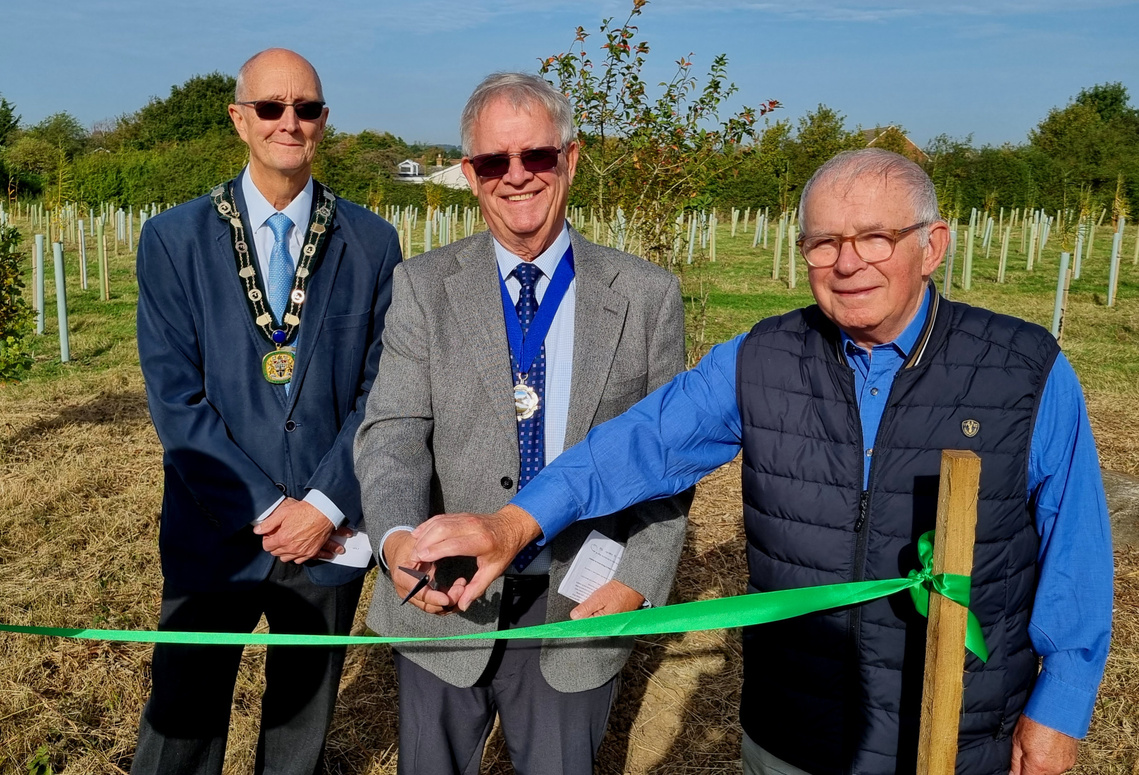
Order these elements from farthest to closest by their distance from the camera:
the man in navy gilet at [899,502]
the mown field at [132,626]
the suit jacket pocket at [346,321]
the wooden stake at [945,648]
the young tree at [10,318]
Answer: the young tree at [10,318], the mown field at [132,626], the suit jacket pocket at [346,321], the man in navy gilet at [899,502], the wooden stake at [945,648]

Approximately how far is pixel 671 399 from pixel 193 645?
5.24 feet

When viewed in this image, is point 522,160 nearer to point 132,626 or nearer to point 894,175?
point 894,175

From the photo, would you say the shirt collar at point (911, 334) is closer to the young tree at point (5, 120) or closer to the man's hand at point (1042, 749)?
the man's hand at point (1042, 749)

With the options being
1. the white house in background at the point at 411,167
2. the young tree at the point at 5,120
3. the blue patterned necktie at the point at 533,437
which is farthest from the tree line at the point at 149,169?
the white house in background at the point at 411,167

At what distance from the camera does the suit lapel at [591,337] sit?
2.26 meters

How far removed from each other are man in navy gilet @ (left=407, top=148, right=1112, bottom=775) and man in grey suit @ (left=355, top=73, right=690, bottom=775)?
268 mm

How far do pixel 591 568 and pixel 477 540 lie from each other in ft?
1.53

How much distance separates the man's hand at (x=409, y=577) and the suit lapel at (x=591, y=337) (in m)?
0.46

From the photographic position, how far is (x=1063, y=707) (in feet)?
6.23

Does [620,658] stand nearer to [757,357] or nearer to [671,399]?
[671,399]

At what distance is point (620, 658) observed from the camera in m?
2.35

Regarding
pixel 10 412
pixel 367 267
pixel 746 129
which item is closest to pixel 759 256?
pixel 746 129

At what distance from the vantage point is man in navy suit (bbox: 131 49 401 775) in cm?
263

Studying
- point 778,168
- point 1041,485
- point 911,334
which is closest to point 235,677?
point 911,334
